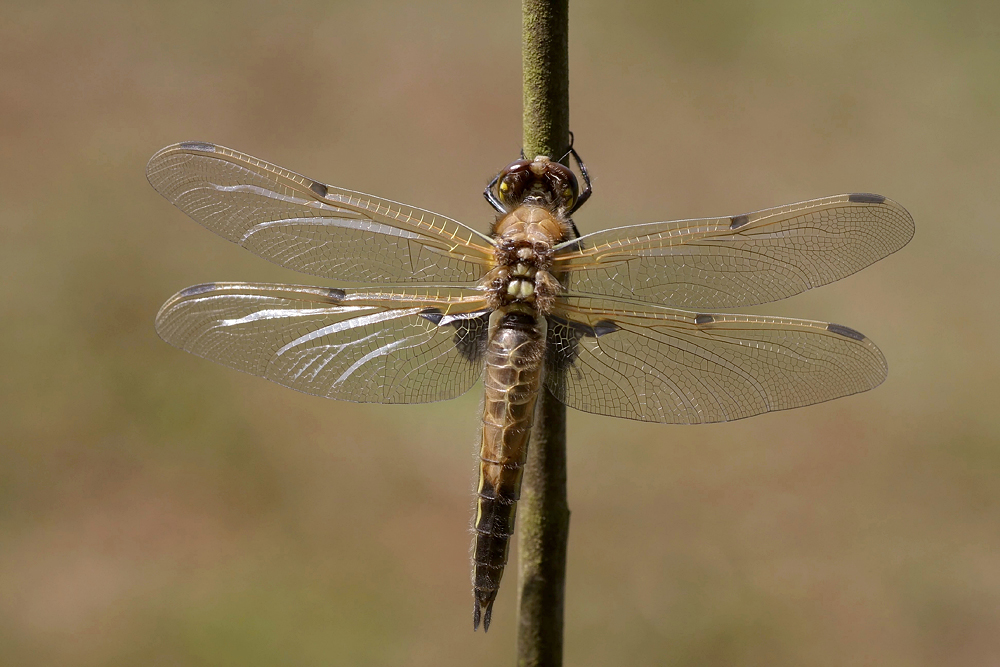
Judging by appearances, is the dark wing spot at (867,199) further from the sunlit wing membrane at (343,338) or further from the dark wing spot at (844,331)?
the sunlit wing membrane at (343,338)

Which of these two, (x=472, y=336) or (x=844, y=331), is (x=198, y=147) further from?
(x=844, y=331)

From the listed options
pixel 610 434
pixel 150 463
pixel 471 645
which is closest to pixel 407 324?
pixel 471 645

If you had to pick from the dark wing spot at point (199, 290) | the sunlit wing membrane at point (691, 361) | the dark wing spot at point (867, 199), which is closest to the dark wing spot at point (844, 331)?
the sunlit wing membrane at point (691, 361)

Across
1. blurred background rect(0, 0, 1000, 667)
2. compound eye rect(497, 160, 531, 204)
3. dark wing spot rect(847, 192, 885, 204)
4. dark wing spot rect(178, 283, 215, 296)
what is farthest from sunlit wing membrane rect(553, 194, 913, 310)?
blurred background rect(0, 0, 1000, 667)

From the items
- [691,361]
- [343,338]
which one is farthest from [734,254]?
[343,338]

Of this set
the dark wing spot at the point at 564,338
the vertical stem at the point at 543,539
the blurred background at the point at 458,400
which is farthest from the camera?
the blurred background at the point at 458,400

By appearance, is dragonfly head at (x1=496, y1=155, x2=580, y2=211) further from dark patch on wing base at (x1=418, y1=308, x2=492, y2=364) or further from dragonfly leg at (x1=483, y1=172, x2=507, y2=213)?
dark patch on wing base at (x1=418, y1=308, x2=492, y2=364)

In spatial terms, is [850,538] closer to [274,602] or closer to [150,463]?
[274,602]
